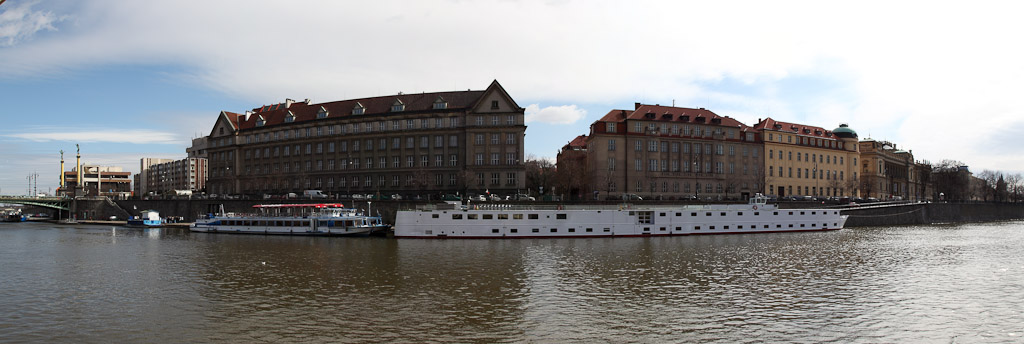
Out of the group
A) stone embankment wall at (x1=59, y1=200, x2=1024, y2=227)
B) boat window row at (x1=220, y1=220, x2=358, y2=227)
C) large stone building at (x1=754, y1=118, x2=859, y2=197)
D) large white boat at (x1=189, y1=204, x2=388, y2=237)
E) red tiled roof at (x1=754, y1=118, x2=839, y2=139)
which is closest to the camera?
large white boat at (x1=189, y1=204, x2=388, y2=237)

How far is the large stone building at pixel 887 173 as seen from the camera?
473 ft

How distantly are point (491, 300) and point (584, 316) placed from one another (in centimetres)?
576

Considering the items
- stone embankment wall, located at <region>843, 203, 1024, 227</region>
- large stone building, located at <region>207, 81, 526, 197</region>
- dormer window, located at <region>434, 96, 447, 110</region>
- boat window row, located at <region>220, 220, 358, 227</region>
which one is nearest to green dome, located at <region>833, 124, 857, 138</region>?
stone embankment wall, located at <region>843, 203, 1024, 227</region>

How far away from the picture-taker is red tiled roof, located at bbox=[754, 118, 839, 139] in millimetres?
127812

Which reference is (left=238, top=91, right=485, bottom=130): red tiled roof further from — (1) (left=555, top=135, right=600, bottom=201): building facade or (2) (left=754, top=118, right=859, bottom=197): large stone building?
(2) (left=754, top=118, right=859, bottom=197): large stone building

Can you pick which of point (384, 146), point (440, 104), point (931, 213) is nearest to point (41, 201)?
point (384, 146)

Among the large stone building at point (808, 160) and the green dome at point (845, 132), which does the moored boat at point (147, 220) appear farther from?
the green dome at point (845, 132)

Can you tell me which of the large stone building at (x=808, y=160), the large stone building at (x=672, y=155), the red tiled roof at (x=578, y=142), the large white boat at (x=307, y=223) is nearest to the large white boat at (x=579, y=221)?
the large white boat at (x=307, y=223)

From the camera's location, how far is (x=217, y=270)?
43.3 metres

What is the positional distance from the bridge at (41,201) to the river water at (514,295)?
78.1 metres

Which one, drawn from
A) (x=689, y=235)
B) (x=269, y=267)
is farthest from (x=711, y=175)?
(x=269, y=267)

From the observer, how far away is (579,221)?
239 feet

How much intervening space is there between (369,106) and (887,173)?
129849mm

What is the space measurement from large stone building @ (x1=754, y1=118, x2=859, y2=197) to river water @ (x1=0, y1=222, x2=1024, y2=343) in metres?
70.2
